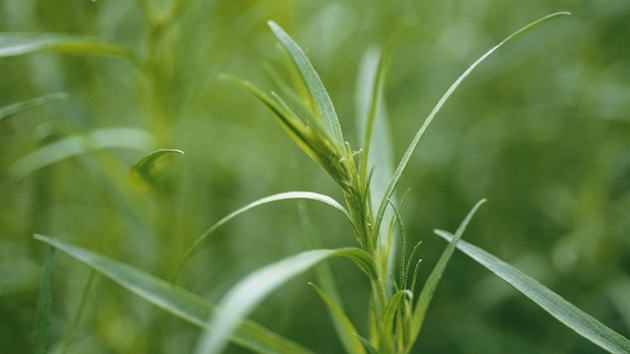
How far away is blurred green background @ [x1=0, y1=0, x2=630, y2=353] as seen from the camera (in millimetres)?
825

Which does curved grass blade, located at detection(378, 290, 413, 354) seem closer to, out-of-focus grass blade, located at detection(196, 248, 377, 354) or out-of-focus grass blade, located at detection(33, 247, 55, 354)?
out-of-focus grass blade, located at detection(196, 248, 377, 354)

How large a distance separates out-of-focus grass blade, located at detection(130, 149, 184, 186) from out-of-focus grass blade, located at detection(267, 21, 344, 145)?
0.10 metres

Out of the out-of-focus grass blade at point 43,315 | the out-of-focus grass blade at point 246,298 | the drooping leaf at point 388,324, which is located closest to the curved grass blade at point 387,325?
the drooping leaf at point 388,324

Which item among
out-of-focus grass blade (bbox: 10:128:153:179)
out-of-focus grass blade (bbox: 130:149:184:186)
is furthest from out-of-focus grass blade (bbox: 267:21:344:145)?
out-of-focus grass blade (bbox: 10:128:153:179)

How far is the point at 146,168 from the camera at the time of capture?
54cm

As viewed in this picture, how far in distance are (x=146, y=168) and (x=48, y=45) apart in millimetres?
182

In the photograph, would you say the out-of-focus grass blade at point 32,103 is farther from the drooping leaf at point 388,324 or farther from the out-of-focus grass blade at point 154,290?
the drooping leaf at point 388,324

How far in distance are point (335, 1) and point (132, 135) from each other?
2.45 feet

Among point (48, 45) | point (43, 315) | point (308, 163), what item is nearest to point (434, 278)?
point (43, 315)

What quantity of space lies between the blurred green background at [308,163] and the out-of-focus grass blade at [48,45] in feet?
0.33

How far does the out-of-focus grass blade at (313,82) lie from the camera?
0.43 m

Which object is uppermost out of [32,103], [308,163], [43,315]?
[32,103]

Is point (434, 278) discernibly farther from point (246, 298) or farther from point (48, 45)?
point (48, 45)

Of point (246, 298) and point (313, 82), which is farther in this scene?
point (313, 82)
